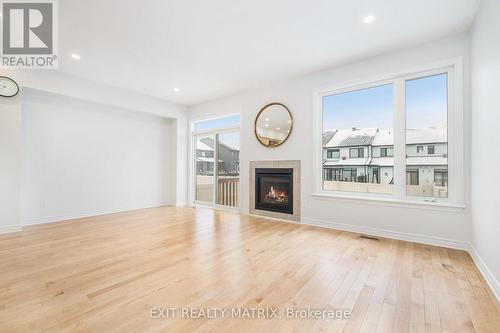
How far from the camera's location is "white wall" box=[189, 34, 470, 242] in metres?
2.83

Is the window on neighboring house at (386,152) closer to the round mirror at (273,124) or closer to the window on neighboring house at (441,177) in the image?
the window on neighboring house at (441,177)

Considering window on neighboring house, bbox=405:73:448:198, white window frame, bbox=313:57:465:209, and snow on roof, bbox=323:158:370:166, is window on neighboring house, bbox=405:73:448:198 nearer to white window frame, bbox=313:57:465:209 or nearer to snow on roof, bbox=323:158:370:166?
white window frame, bbox=313:57:465:209

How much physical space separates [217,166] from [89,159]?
2766 mm

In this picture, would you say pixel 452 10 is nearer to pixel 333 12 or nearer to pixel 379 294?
pixel 333 12

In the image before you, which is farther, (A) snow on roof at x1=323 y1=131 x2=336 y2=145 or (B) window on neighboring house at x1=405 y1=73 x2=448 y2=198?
(A) snow on roof at x1=323 y1=131 x2=336 y2=145

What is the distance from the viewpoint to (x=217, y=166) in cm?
570

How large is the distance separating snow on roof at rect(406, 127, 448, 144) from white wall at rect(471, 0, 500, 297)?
40 centimetres

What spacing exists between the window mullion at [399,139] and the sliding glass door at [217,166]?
123 inches

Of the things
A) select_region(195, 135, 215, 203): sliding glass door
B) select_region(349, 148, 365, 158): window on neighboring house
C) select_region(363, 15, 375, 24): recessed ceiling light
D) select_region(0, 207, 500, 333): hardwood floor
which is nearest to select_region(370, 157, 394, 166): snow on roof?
select_region(349, 148, 365, 158): window on neighboring house

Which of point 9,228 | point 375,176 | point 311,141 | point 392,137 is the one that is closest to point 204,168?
point 311,141


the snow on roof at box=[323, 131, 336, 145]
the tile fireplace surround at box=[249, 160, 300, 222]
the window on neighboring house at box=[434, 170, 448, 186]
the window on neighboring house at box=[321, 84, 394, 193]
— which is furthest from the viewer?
the tile fireplace surround at box=[249, 160, 300, 222]

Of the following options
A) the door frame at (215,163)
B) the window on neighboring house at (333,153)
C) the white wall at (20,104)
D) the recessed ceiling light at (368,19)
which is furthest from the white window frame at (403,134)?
the white wall at (20,104)

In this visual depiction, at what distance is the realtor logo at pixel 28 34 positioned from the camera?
234 cm

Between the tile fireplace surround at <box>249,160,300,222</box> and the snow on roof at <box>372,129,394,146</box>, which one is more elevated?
the snow on roof at <box>372,129,394,146</box>
